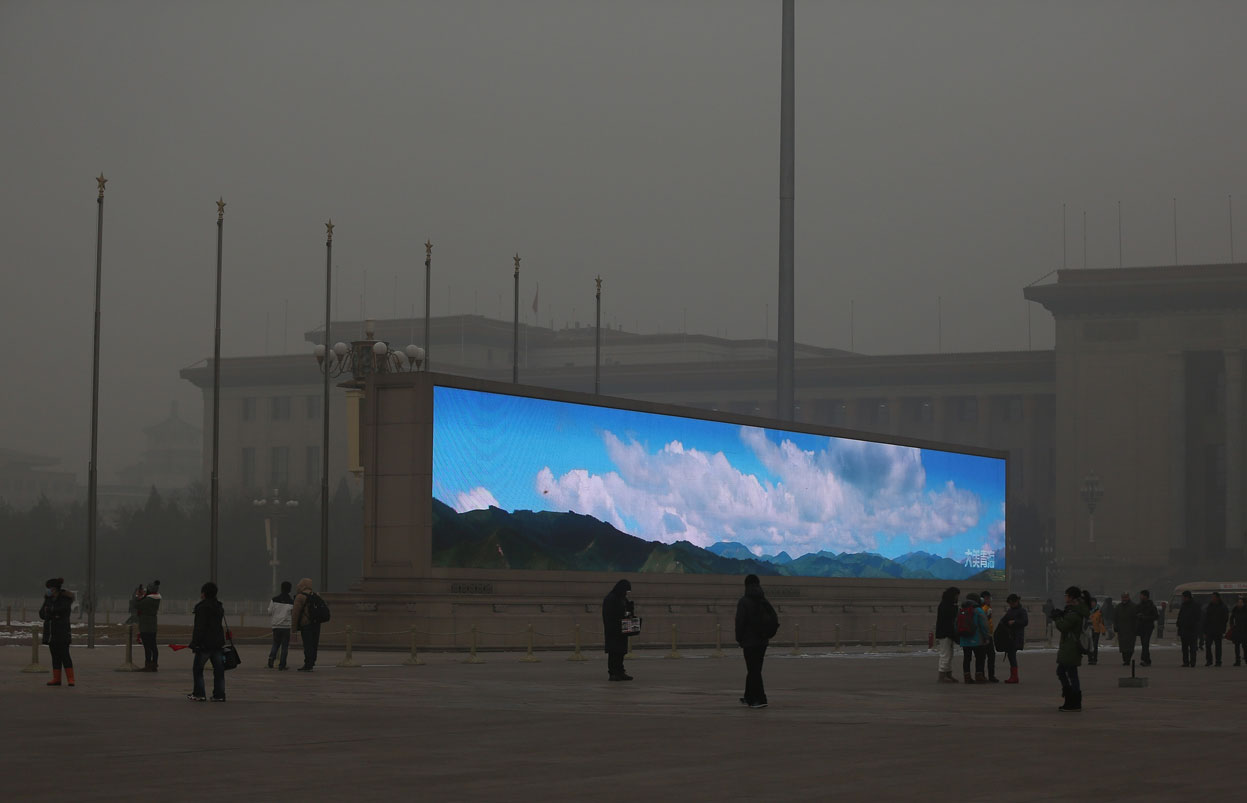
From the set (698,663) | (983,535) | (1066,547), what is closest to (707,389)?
(1066,547)

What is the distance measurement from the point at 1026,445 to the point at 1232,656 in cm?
12525

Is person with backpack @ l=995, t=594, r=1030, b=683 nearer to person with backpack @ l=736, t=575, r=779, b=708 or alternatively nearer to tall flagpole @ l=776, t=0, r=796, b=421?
person with backpack @ l=736, t=575, r=779, b=708

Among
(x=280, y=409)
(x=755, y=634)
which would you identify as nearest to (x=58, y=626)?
(x=755, y=634)

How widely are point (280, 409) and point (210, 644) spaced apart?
14594 centimetres

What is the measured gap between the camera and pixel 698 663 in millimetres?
35875

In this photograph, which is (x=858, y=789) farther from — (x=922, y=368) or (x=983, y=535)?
(x=922, y=368)

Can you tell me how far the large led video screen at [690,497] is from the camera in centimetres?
4116

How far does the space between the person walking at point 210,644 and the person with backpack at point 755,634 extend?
6323 millimetres

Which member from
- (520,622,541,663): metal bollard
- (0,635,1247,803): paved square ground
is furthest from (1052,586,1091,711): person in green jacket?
(520,622,541,663): metal bollard

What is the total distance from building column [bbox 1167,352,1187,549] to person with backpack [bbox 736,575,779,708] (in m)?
129

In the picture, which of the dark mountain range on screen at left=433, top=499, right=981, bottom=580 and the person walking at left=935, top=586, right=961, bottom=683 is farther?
the dark mountain range on screen at left=433, top=499, right=981, bottom=580

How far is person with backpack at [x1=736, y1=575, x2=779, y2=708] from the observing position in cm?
2166

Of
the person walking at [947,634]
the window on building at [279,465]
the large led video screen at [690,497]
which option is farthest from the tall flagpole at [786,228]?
the window on building at [279,465]

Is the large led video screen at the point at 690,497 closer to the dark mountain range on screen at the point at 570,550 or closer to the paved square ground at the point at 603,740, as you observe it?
the dark mountain range on screen at the point at 570,550
